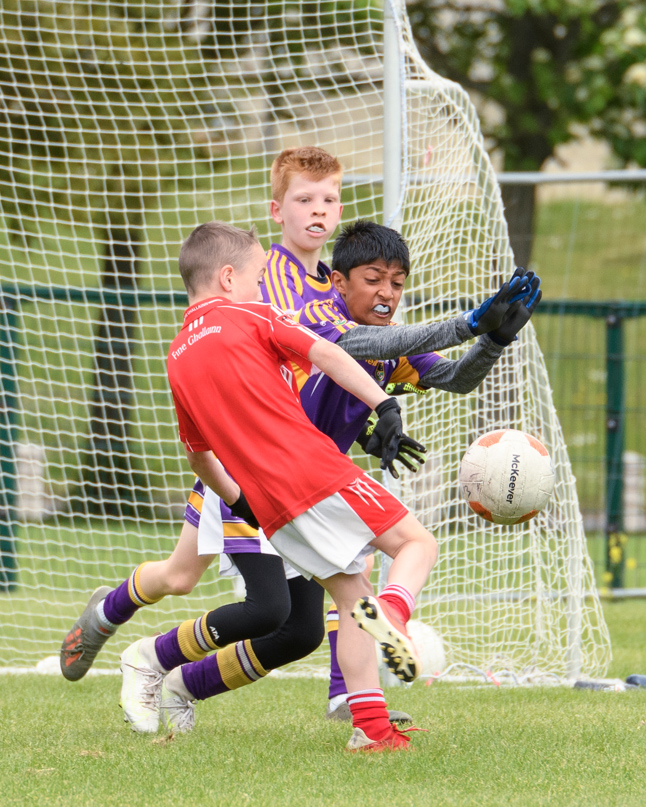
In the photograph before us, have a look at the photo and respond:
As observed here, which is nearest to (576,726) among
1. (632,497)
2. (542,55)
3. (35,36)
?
(632,497)

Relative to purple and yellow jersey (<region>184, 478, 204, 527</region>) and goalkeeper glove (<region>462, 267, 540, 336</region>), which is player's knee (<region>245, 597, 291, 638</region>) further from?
goalkeeper glove (<region>462, 267, 540, 336</region>)

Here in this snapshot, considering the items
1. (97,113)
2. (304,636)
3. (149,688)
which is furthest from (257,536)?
(97,113)

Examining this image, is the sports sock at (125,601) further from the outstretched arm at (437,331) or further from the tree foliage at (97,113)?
the tree foliage at (97,113)

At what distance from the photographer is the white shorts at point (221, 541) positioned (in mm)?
3348

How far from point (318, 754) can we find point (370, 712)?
0.24 m

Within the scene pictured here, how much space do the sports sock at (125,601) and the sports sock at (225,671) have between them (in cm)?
36

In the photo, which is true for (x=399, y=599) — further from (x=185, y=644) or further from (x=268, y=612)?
(x=185, y=644)

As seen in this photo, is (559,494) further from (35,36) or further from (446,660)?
(35,36)

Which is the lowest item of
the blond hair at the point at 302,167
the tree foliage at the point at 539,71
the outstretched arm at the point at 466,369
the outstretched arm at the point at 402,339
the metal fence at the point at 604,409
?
the metal fence at the point at 604,409

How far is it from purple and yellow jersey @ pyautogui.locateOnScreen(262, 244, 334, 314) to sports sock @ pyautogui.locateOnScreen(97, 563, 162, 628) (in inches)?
43.7

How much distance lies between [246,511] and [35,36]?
7315mm

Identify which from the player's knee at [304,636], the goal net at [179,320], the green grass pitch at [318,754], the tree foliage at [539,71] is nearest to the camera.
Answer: the green grass pitch at [318,754]

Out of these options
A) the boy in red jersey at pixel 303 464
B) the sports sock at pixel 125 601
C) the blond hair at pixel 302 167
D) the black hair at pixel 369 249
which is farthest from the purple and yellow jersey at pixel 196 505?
the blond hair at pixel 302 167

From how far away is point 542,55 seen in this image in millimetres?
12625
